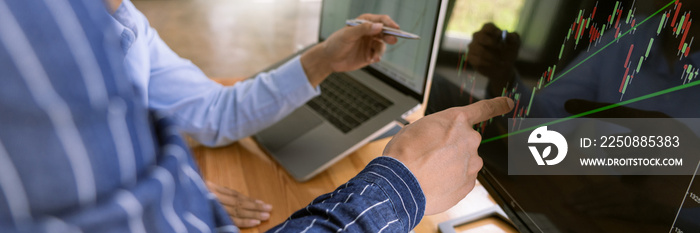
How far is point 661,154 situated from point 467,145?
0.66 feet

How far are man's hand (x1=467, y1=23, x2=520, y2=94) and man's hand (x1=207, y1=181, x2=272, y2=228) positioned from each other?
0.42 metres

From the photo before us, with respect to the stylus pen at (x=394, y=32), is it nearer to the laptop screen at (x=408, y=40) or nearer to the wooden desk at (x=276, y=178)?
the laptop screen at (x=408, y=40)

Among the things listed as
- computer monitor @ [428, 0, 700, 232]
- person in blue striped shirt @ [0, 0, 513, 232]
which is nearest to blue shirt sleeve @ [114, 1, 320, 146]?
computer monitor @ [428, 0, 700, 232]

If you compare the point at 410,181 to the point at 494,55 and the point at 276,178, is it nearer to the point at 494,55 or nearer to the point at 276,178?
the point at 494,55

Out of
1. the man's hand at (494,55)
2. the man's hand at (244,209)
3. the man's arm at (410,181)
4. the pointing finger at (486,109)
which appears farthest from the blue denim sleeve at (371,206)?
the man's hand at (244,209)

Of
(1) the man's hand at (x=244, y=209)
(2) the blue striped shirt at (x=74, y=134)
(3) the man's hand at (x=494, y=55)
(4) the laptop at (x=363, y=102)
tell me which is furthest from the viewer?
(4) the laptop at (x=363, y=102)

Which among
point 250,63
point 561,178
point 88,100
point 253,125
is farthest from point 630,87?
point 250,63

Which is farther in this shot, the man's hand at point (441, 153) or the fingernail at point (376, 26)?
the fingernail at point (376, 26)

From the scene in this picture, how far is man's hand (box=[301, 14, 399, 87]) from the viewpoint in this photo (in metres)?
1.01

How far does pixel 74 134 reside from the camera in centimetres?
27

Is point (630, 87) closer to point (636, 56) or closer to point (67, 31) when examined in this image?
point (636, 56)

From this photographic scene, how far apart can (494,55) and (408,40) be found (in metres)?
0.31

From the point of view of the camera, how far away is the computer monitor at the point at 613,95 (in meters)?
0.47

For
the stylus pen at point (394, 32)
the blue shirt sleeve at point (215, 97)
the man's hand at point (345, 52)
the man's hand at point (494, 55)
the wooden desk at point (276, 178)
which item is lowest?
the wooden desk at point (276, 178)
